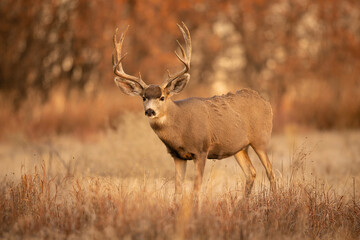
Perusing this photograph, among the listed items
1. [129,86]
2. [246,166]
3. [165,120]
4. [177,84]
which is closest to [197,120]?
[165,120]

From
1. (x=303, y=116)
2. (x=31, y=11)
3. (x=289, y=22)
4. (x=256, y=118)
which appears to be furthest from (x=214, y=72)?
(x=256, y=118)

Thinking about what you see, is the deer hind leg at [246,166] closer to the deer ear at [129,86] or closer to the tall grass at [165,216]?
the tall grass at [165,216]

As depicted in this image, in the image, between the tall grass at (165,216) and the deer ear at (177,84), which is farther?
the deer ear at (177,84)

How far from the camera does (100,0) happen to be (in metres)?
19.1

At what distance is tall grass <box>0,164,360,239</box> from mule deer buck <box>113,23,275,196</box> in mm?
799

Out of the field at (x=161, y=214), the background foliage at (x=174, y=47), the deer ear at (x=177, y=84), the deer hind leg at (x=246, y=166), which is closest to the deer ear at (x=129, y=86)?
the deer ear at (x=177, y=84)

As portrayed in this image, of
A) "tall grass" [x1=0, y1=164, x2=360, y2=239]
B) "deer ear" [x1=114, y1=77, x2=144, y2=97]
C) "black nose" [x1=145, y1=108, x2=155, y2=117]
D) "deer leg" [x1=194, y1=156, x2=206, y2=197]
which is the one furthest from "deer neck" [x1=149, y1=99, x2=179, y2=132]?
"tall grass" [x1=0, y1=164, x2=360, y2=239]

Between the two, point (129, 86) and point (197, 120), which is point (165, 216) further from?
point (129, 86)

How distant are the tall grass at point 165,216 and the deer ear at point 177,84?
1.85m

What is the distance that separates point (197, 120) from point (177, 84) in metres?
0.63

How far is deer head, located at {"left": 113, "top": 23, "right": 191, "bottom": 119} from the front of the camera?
7044mm

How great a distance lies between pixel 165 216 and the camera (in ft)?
17.4

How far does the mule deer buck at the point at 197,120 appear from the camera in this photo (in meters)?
7.13

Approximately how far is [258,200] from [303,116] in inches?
520
